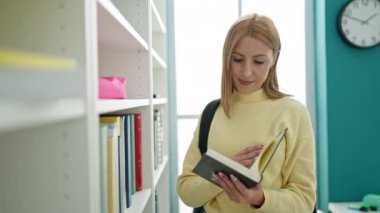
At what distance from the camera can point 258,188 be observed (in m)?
1.09

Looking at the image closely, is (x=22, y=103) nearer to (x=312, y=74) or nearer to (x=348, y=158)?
(x=348, y=158)

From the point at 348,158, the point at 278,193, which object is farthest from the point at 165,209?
the point at 278,193

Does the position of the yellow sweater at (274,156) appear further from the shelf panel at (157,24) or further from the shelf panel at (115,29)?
the shelf panel at (157,24)

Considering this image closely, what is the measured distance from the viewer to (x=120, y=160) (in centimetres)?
128

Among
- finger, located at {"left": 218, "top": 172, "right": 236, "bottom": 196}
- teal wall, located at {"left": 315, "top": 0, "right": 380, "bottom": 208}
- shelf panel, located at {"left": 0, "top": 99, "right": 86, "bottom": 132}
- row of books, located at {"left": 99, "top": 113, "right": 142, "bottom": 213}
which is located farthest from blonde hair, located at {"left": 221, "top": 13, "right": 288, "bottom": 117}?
teal wall, located at {"left": 315, "top": 0, "right": 380, "bottom": 208}

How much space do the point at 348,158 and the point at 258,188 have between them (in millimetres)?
1844

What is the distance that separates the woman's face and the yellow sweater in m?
0.05

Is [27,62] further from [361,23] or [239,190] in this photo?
[361,23]

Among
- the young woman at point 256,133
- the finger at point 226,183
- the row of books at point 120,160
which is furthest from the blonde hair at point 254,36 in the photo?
the row of books at point 120,160

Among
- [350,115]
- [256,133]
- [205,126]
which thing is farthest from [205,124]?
[350,115]

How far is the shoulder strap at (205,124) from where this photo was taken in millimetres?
1264

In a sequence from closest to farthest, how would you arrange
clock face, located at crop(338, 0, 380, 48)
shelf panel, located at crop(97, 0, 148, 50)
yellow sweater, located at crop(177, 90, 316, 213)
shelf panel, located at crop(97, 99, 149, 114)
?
shelf panel, located at crop(97, 99, 149, 114), shelf panel, located at crop(97, 0, 148, 50), yellow sweater, located at crop(177, 90, 316, 213), clock face, located at crop(338, 0, 380, 48)

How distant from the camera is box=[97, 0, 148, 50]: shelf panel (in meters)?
0.90

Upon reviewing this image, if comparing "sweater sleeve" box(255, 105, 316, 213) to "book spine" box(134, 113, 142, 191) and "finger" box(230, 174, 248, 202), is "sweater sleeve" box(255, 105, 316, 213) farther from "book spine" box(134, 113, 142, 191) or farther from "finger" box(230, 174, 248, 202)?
"book spine" box(134, 113, 142, 191)
